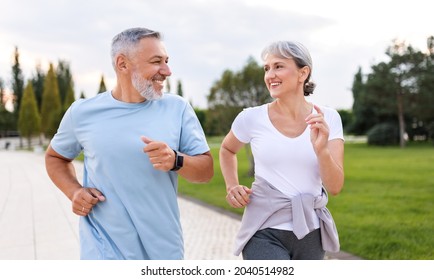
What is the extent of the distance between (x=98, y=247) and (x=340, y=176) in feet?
3.40

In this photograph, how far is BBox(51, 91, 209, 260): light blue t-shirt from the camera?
84.7 inches

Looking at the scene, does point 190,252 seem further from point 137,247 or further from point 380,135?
point 380,135

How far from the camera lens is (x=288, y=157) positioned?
223 cm

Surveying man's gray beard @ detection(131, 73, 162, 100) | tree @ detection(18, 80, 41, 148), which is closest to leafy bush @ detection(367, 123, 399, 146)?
tree @ detection(18, 80, 41, 148)

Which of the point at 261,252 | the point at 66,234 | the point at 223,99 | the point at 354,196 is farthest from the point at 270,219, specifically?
the point at 223,99

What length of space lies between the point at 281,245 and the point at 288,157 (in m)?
0.39

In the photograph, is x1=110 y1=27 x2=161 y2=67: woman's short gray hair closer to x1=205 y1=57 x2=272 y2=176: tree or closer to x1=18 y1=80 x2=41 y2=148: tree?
x1=205 y1=57 x2=272 y2=176: tree

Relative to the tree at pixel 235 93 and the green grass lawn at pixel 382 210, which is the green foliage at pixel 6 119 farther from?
the tree at pixel 235 93

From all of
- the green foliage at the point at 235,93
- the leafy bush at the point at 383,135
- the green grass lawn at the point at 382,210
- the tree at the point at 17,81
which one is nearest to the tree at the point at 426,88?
the leafy bush at the point at 383,135

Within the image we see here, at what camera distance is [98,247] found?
2.22 meters

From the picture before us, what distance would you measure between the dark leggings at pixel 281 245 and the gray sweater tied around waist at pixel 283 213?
0.03 m

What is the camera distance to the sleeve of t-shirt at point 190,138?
2215 millimetres

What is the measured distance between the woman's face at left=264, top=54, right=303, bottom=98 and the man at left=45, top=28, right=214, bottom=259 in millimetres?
373

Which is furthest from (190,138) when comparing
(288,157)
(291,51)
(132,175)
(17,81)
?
(17,81)
